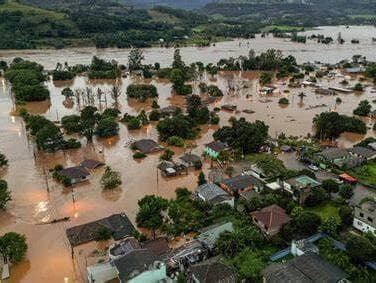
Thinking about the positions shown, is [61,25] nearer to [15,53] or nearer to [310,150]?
[15,53]

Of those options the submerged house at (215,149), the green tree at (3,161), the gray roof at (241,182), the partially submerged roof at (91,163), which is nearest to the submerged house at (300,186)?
the gray roof at (241,182)

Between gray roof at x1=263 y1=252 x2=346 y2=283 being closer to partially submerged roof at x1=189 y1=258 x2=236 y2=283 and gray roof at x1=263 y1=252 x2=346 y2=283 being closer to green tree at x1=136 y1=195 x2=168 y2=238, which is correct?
partially submerged roof at x1=189 y1=258 x2=236 y2=283

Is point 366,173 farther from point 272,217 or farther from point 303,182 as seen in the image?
point 272,217

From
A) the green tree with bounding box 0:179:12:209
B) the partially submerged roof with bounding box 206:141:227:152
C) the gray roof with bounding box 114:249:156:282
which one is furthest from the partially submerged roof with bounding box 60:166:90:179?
the gray roof with bounding box 114:249:156:282

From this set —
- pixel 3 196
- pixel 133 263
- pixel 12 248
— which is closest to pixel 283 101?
pixel 3 196

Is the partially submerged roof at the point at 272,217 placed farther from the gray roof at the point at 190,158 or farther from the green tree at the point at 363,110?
the green tree at the point at 363,110

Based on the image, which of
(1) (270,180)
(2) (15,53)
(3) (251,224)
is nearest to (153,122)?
(1) (270,180)
